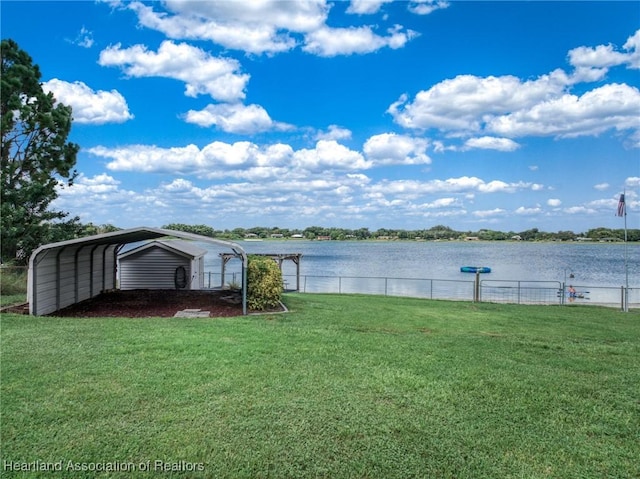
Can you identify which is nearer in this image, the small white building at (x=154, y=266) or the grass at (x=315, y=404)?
the grass at (x=315, y=404)

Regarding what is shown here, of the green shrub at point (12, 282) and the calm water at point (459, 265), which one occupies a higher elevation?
the green shrub at point (12, 282)

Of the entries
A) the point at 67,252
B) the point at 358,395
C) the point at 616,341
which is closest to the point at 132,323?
the point at 67,252

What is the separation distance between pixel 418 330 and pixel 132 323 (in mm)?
6189

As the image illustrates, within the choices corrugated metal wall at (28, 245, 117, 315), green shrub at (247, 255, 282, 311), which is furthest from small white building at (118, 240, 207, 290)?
green shrub at (247, 255, 282, 311)

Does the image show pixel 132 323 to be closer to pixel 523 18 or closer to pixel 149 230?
pixel 149 230

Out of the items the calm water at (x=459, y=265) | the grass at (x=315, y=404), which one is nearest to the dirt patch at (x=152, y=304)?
the grass at (x=315, y=404)

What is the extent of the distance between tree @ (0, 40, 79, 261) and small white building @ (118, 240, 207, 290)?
3.02 metres

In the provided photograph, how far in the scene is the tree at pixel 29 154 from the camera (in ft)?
50.0

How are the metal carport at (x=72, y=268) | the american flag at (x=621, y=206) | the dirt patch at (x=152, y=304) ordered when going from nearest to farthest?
the metal carport at (x=72, y=268) < the dirt patch at (x=152, y=304) < the american flag at (x=621, y=206)

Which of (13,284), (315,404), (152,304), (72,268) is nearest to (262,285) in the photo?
(152,304)

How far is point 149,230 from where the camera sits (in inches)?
436

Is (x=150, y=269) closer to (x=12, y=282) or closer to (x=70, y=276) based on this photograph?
(x=12, y=282)

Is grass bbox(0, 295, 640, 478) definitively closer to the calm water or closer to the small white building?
the small white building

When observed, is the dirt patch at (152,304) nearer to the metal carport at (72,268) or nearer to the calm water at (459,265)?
the metal carport at (72,268)
